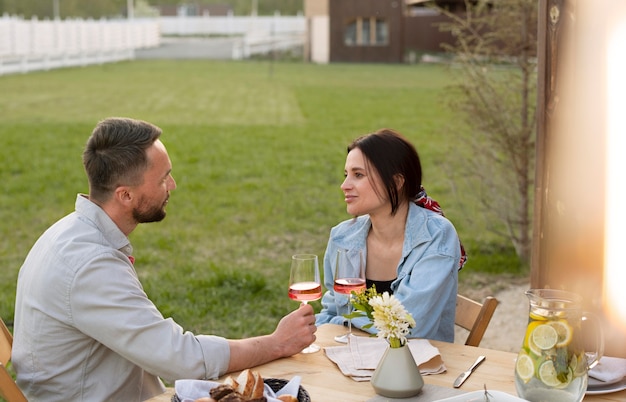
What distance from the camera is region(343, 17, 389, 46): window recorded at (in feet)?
112

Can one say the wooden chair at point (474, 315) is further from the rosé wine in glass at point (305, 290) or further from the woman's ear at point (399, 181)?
the rosé wine in glass at point (305, 290)

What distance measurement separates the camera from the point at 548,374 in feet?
6.14

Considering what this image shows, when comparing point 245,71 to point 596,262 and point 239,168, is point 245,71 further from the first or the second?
point 596,262

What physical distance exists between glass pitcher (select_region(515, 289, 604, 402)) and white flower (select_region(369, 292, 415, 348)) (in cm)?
27

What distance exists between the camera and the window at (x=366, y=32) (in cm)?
3425

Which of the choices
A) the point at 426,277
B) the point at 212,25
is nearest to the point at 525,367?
the point at 426,277

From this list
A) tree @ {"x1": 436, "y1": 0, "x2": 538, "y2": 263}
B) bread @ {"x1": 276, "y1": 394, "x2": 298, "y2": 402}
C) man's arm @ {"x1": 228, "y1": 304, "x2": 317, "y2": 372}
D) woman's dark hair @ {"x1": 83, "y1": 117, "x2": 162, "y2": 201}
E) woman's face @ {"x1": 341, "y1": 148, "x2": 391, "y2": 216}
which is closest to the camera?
bread @ {"x1": 276, "y1": 394, "x2": 298, "y2": 402}

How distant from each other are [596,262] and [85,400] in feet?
6.36

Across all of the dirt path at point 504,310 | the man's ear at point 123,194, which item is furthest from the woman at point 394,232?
the dirt path at point 504,310

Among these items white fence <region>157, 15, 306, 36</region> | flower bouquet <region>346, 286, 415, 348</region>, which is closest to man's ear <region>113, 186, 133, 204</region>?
flower bouquet <region>346, 286, 415, 348</region>

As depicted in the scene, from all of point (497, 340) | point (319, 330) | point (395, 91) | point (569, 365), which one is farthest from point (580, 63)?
point (395, 91)

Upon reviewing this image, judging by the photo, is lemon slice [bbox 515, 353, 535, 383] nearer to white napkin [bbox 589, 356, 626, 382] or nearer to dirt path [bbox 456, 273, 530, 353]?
white napkin [bbox 589, 356, 626, 382]

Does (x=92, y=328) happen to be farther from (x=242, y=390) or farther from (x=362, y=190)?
(x=362, y=190)

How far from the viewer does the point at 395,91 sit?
69.0 feet
